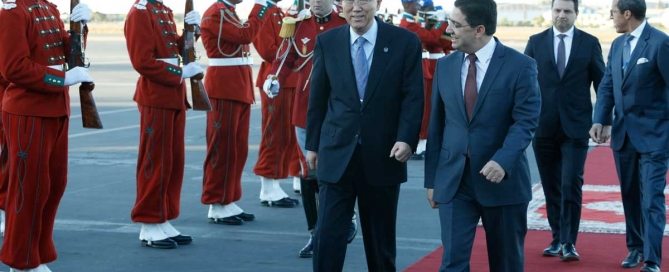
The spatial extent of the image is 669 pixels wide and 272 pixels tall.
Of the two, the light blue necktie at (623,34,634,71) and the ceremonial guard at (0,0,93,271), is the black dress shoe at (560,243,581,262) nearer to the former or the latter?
the light blue necktie at (623,34,634,71)

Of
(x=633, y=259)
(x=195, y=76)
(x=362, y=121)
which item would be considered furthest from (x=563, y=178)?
(x=195, y=76)

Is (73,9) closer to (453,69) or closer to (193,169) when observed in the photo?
(453,69)

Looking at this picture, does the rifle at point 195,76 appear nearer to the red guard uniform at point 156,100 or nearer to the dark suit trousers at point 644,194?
the red guard uniform at point 156,100

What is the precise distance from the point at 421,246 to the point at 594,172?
4710 mm

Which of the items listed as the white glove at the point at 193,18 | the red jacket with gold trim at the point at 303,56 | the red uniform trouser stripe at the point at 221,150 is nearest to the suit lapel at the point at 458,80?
the red jacket with gold trim at the point at 303,56

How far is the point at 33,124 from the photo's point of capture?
300 inches

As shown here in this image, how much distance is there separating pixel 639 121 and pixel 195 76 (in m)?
3.07

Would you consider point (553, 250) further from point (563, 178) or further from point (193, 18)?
point (193, 18)

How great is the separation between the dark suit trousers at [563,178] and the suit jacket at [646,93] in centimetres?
39

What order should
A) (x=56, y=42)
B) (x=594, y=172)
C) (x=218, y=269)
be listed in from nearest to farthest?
1. (x=56, y=42)
2. (x=218, y=269)
3. (x=594, y=172)

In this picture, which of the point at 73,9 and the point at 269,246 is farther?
the point at 269,246

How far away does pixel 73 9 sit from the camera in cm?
800

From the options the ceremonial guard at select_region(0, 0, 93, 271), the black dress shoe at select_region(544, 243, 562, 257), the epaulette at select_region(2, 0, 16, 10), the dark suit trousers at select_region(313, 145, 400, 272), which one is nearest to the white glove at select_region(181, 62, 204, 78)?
the ceremonial guard at select_region(0, 0, 93, 271)

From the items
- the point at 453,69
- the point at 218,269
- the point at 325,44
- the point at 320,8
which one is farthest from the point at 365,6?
the point at 218,269
